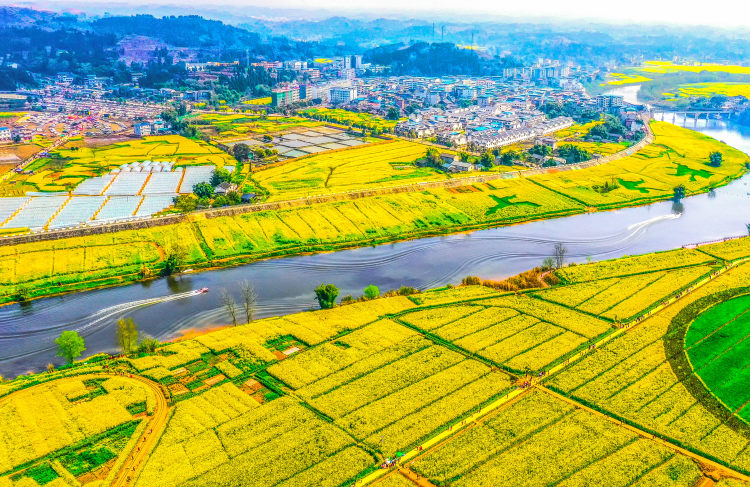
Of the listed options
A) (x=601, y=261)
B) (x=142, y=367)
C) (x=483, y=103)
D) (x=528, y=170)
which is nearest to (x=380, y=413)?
(x=142, y=367)

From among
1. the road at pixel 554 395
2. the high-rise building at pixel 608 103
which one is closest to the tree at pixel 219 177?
the road at pixel 554 395

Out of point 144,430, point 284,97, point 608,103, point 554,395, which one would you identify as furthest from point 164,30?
point 554,395

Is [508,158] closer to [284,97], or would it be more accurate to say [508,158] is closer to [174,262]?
[174,262]

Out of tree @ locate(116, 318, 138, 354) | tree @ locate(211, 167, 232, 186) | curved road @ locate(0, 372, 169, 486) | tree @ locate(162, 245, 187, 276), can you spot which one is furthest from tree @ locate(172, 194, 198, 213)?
curved road @ locate(0, 372, 169, 486)

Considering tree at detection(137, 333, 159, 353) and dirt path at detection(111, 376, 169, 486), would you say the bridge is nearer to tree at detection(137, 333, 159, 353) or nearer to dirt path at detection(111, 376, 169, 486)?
tree at detection(137, 333, 159, 353)

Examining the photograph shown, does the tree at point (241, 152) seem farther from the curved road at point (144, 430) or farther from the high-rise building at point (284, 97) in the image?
the curved road at point (144, 430)

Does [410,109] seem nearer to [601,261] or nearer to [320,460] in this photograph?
[601,261]

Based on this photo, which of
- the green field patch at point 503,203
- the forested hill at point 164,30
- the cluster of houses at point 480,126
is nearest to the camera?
the green field patch at point 503,203
